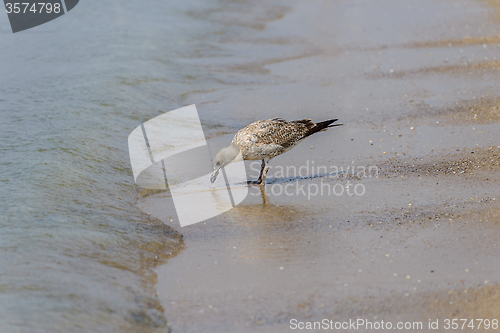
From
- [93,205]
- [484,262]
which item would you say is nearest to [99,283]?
[93,205]

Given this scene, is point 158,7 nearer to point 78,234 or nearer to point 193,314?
point 78,234

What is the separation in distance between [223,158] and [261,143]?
1.70 ft

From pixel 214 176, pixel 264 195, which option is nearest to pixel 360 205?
pixel 264 195

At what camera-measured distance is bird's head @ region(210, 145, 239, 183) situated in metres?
6.05

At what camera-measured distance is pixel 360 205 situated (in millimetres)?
5547

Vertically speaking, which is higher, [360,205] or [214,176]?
[214,176]

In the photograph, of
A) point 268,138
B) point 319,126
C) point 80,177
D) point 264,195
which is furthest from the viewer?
point 319,126

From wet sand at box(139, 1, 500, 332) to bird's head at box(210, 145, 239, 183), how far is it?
0.49 meters

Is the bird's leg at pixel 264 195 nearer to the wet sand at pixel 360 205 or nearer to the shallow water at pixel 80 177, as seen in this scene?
the wet sand at pixel 360 205

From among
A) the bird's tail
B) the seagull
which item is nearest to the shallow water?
the seagull

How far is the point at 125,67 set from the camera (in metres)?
9.84

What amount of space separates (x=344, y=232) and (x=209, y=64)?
6.68m

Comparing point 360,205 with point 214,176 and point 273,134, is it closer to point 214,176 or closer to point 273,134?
point 273,134

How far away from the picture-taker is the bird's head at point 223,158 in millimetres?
6047
